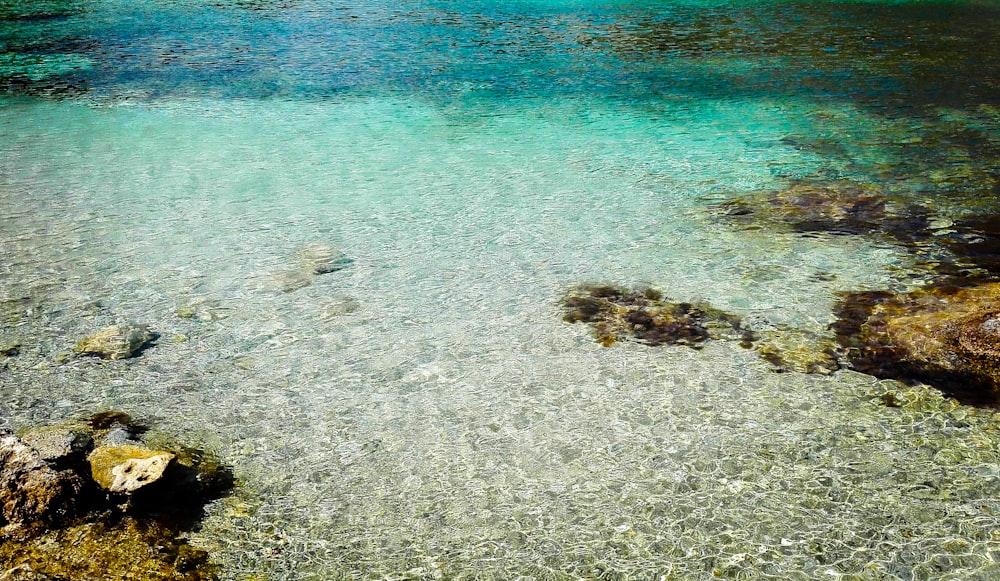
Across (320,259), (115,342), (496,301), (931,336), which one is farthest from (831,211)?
(115,342)

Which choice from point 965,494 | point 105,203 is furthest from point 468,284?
point 105,203

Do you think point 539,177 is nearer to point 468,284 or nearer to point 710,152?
point 710,152

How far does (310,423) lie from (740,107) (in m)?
7.61

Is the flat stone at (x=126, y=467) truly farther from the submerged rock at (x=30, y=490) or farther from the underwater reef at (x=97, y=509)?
the submerged rock at (x=30, y=490)

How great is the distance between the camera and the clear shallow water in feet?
10.0

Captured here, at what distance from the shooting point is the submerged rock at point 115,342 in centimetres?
432

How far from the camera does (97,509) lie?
9.75 ft

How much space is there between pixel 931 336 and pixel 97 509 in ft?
13.4

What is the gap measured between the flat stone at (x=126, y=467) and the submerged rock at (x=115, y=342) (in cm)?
115

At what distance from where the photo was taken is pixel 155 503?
3092 millimetres

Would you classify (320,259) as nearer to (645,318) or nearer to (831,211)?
(645,318)

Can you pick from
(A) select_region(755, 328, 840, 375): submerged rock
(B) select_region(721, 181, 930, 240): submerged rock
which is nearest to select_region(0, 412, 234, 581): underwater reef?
(A) select_region(755, 328, 840, 375): submerged rock

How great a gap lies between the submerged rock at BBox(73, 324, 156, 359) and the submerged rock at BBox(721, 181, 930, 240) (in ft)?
14.3

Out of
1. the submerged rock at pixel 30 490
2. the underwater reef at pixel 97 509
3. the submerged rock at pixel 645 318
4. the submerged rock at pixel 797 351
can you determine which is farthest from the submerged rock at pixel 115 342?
the submerged rock at pixel 797 351
